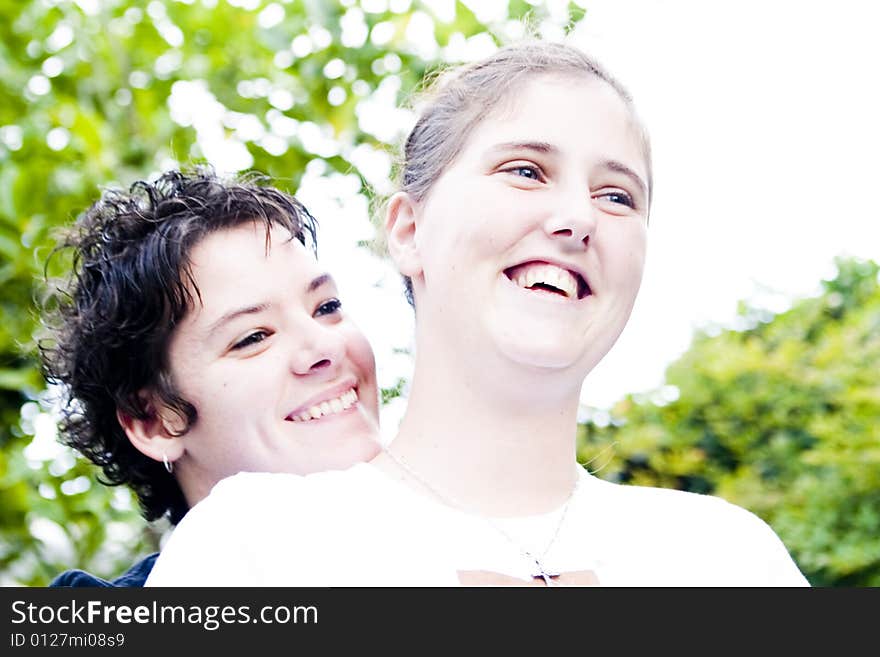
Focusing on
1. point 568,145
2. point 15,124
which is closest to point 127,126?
point 15,124

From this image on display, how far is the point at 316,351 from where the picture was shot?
1631 millimetres

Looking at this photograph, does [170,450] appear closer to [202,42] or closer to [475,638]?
[475,638]

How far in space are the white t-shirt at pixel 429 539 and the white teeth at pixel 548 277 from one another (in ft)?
0.91

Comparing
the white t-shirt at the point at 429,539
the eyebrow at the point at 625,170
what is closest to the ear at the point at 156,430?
the white t-shirt at the point at 429,539

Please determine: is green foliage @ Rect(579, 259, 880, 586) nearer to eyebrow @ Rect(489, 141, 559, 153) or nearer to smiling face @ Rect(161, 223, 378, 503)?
smiling face @ Rect(161, 223, 378, 503)

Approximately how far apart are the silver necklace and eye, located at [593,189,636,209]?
0.36 meters

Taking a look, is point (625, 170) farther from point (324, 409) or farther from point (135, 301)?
point (135, 301)

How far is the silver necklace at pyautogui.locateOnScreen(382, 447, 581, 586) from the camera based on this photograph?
4.24 ft

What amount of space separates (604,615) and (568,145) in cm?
56

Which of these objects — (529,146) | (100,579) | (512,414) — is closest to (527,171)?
(529,146)

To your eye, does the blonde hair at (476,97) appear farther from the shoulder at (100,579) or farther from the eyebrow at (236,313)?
the shoulder at (100,579)

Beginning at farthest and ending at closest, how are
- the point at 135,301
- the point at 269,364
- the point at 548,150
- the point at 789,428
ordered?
the point at 789,428 → the point at 135,301 → the point at 269,364 → the point at 548,150

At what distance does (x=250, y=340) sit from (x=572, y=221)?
0.58m

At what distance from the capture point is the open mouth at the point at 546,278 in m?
1.34
